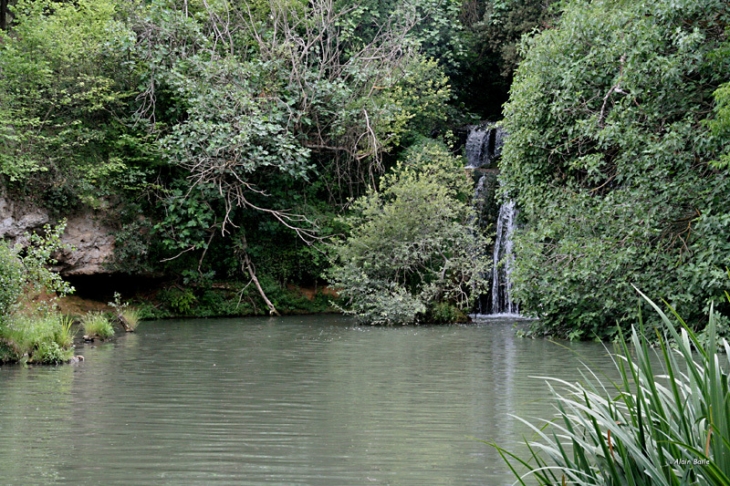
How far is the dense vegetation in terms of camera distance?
14.2 m

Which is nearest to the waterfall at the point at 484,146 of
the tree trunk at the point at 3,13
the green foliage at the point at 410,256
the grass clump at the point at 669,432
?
the green foliage at the point at 410,256

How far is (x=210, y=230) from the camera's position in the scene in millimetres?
22922

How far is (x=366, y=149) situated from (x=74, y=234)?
8.09 meters

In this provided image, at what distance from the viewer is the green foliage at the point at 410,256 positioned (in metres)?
20.3

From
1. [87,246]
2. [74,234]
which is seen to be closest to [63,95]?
[74,234]

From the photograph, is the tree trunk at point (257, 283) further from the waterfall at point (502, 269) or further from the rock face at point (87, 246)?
the waterfall at point (502, 269)

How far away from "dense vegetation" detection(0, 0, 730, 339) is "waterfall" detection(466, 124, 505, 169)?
975 millimetres

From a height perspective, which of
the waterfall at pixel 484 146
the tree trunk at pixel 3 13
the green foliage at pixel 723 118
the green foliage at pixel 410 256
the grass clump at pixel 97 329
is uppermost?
the tree trunk at pixel 3 13

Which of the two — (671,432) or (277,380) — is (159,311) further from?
(671,432)

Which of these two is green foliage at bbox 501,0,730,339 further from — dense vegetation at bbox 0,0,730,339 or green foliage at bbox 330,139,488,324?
green foliage at bbox 330,139,488,324

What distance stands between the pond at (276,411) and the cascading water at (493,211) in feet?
21.6

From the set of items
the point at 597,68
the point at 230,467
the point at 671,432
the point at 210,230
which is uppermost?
the point at 597,68

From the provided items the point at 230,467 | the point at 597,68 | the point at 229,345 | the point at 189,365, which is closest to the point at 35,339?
the point at 189,365

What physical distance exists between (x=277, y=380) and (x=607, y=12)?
32.2 ft
